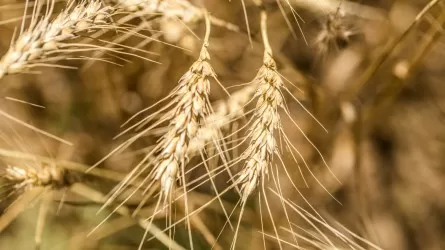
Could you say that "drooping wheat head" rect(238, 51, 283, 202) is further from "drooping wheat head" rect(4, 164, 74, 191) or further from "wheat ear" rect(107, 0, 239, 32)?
"drooping wheat head" rect(4, 164, 74, 191)

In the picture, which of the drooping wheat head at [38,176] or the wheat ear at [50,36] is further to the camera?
the drooping wheat head at [38,176]

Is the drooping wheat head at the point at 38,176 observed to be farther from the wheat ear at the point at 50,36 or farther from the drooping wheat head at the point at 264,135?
the drooping wheat head at the point at 264,135

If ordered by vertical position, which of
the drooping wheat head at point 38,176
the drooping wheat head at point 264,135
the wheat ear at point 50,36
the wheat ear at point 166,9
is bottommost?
the drooping wheat head at point 38,176

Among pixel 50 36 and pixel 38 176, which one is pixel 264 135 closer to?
pixel 50 36

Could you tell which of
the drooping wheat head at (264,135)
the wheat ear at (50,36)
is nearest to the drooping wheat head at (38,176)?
the wheat ear at (50,36)

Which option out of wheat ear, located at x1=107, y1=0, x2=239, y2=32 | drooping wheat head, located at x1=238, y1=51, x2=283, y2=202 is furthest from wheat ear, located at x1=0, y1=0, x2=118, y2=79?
drooping wheat head, located at x1=238, y1=51, x2=283, y2=202

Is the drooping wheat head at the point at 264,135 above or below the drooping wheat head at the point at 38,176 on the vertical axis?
above

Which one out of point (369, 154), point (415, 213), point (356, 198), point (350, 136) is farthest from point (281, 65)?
point (415, 213)

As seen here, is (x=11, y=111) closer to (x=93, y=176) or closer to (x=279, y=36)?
(x=93, y=176)

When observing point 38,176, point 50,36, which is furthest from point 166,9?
point 38,176

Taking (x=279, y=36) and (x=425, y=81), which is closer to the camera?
(x=279, y=36)

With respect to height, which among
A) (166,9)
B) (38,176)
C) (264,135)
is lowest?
(38,176)
